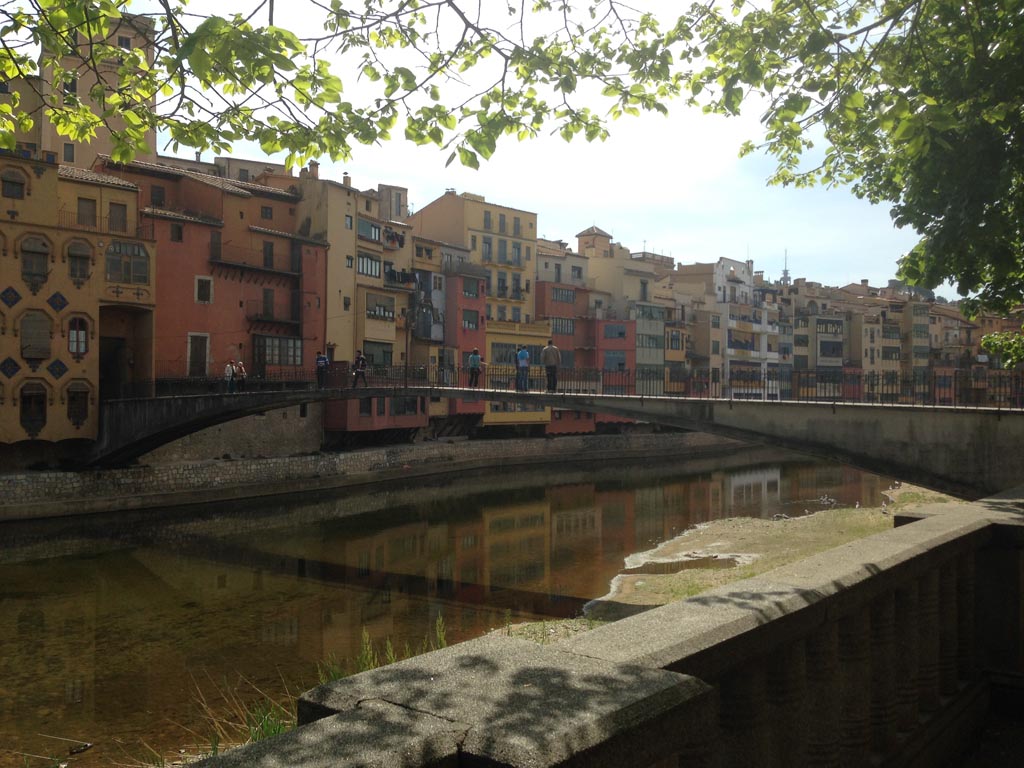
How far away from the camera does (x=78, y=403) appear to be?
3197cm

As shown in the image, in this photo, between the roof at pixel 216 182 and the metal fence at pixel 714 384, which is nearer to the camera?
the metal fence at pixel 714 384

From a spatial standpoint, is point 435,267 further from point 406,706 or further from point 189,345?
point 406,706

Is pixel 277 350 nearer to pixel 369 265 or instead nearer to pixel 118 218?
pixel 369 265

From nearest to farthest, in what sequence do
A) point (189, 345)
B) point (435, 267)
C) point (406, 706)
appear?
point (406, 706)
point (189, 345)
point (435, 267)

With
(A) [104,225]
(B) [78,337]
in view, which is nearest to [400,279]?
(A) [104,225]

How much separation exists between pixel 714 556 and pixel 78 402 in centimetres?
2435

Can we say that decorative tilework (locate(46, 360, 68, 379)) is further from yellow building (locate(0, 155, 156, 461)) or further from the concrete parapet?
the concrete parapet

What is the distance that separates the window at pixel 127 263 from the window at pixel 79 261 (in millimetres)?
931

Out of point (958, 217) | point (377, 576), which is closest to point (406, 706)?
point (958, 217)

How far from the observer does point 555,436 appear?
51562mm

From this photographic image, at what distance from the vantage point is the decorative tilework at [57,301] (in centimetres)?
3133

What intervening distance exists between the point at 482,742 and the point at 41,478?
31.0 m

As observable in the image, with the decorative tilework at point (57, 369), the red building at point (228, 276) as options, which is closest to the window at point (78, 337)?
the decorative tilework at point (57, 369)

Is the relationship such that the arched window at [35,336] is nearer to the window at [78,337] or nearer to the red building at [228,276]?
the window at [78,337]
